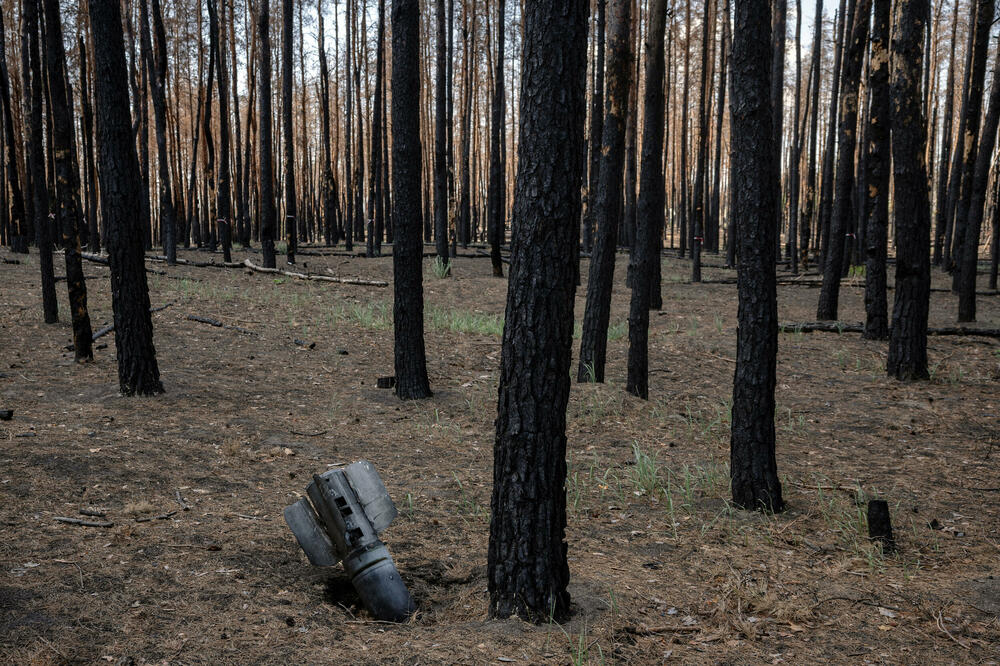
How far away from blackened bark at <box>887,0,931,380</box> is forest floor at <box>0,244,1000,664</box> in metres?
0.53

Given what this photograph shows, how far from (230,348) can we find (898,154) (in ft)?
25.6

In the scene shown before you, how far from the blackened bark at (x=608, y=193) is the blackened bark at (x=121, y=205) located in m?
4.19

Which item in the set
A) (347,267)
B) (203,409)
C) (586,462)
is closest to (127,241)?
(203,409)

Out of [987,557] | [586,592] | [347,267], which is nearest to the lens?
[586,592]

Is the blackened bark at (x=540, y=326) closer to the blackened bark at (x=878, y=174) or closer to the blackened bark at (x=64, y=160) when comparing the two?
the blackened bark at (x=64, y=160)

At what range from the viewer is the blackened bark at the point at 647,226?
6695 millimetres

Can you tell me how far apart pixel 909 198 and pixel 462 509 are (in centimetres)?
598

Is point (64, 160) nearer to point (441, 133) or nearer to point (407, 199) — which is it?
point (407, 199)

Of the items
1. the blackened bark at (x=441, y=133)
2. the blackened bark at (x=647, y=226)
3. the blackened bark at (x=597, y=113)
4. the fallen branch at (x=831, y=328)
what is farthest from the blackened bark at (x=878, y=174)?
the blackened bark at (x=441, y=133)

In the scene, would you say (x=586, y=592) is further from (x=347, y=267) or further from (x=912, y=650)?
(x=347, y=267)

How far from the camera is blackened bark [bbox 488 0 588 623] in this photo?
8.74 feet

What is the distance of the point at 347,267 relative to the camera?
15562 mm

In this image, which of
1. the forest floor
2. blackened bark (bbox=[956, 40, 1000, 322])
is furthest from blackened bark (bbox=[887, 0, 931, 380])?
blackened bark (bbox=[956, 40, 1000, 322])

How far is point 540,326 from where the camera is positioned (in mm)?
2730
